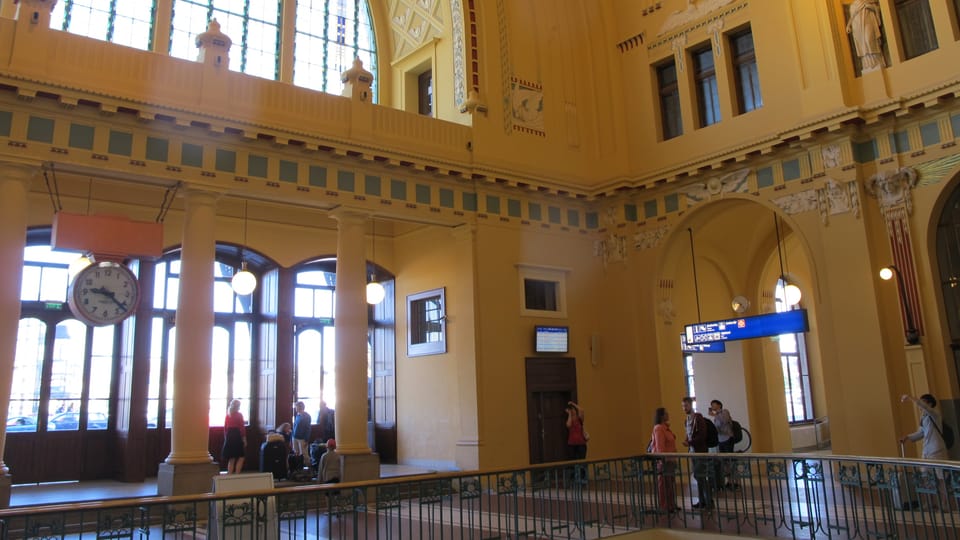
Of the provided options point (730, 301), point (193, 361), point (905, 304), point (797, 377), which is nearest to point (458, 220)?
point (193, 361)

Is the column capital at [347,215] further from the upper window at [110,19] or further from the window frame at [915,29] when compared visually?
the window frame at [915,29]

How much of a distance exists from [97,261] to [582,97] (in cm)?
1016

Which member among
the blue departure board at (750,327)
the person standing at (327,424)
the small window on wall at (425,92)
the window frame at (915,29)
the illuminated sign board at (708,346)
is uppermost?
the small window on wall at (425,92)

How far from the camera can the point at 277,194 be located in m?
12.2

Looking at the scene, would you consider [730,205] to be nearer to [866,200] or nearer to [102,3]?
[866,200]

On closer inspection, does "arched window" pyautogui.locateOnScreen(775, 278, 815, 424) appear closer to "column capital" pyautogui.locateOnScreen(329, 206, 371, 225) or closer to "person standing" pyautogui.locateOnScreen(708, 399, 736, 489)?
"person standing" pyautogui.locateOnScreen(708, 399, 736, 489)

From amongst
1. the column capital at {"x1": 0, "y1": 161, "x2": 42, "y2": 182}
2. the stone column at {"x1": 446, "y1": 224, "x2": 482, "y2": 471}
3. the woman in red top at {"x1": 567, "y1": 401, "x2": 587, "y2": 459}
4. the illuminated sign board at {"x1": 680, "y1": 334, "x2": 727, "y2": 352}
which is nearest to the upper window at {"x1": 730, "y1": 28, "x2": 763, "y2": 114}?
the illuminated sign board at {"x1": 680, "y1": 334, "x2": 727, "y2": 352}

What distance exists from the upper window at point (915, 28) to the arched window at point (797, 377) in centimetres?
1027

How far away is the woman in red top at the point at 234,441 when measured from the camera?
1202 cm

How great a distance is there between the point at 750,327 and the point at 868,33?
17.1ft

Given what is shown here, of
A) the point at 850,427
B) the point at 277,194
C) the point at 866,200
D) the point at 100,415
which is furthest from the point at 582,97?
the point at 100,415

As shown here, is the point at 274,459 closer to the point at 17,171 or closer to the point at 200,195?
the point at 200,195

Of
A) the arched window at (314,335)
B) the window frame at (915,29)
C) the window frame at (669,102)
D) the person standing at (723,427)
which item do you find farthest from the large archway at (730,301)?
the arched window at (314,335)

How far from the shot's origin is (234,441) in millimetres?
12070
